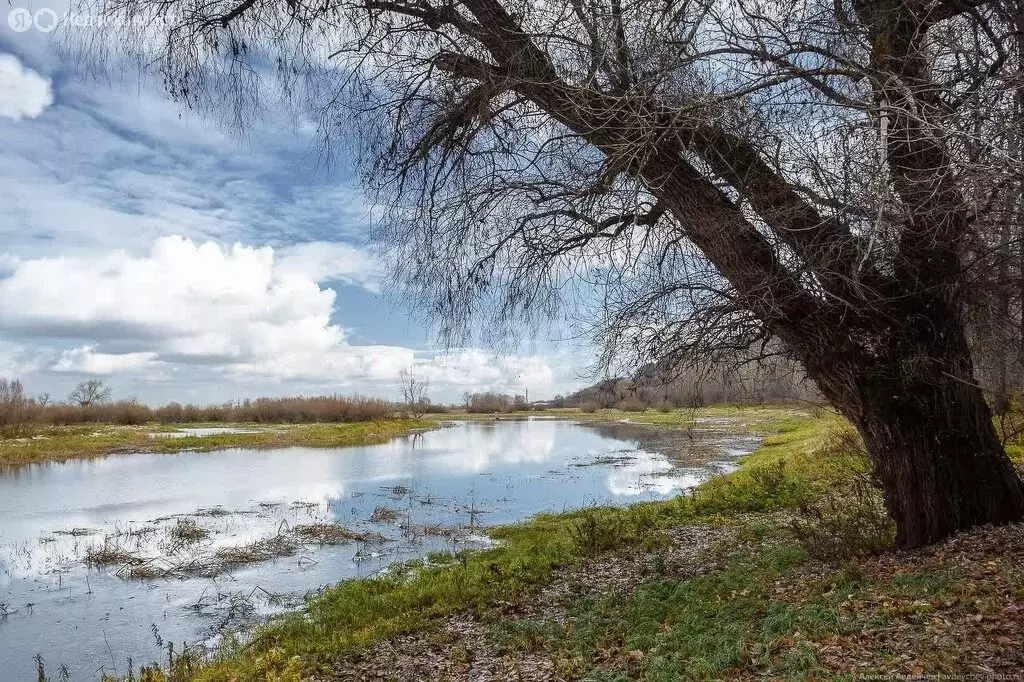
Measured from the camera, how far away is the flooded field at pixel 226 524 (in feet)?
27.7

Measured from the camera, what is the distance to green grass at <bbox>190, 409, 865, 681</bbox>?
21.1 feet

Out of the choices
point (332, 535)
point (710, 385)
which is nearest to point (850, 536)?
point (710, 385)

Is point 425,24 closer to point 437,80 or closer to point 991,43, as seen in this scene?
point 437,80

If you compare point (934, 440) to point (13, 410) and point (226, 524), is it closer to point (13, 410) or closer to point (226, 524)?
point (226, 524)

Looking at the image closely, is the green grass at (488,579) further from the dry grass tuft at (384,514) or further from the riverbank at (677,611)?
the dry grass tuft at (384,514)

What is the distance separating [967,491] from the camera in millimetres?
6098

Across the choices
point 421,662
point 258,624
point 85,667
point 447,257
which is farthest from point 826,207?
point 85,667

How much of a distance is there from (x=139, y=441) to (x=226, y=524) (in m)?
21.6

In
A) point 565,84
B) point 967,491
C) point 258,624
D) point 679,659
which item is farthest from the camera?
point 258,624

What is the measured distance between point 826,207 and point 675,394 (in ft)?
8.56

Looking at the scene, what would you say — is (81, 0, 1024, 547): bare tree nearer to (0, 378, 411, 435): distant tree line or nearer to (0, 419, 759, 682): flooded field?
(0, 419, 759, 682): flooded field

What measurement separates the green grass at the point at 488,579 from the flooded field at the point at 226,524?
103cm

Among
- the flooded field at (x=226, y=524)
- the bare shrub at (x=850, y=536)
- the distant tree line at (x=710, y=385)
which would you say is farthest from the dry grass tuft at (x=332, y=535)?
the bare shrub at (x=850, y=536)

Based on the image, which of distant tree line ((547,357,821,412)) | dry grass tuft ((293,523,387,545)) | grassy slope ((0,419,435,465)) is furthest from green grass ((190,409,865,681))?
grassy slope ((0,419,435,465))
